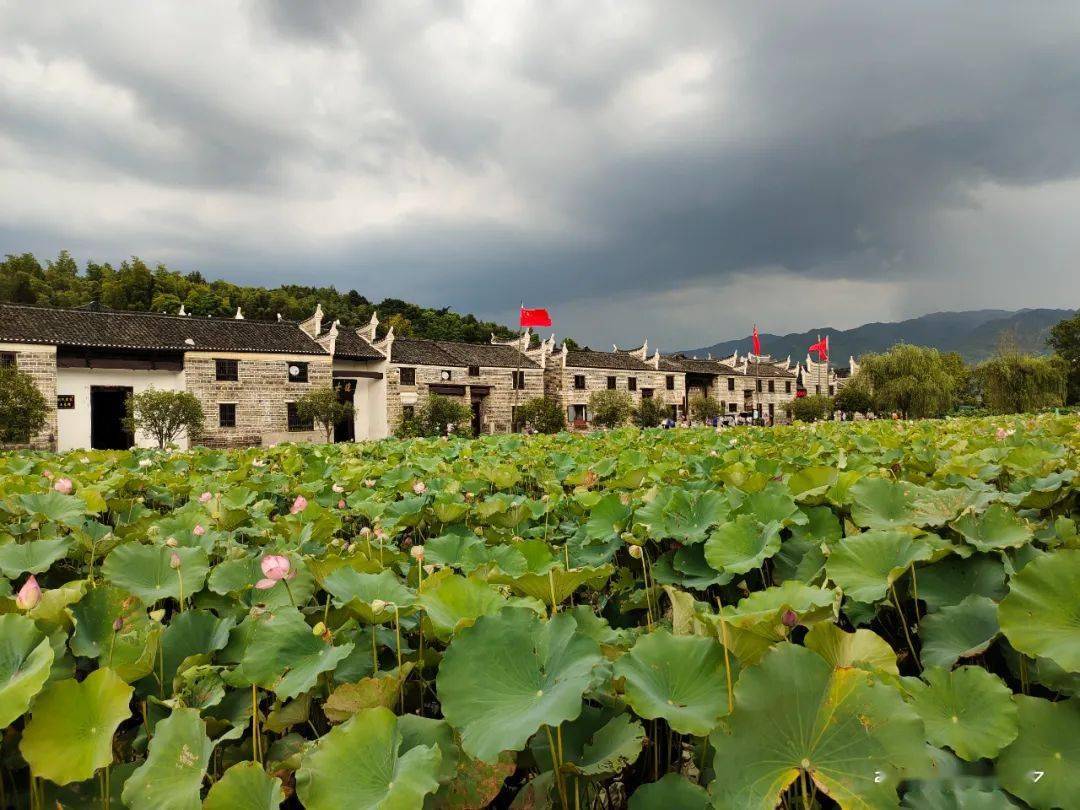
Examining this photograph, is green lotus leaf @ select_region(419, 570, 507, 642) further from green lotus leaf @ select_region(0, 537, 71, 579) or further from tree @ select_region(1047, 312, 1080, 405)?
tree @ select_region(1047, 312, 1080, 405)

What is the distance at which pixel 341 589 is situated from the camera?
1428 millimetres

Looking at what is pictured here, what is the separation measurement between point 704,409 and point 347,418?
2710cm

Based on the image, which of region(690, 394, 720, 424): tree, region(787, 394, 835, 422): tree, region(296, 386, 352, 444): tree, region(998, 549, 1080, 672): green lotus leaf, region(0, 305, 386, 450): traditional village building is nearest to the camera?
region(998, 549, 1080, 672): green lotus leaf

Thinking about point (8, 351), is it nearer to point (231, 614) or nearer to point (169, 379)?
point (169, 379)

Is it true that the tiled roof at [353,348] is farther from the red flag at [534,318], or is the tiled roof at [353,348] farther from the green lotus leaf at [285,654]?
the green lotus leaf at [285,654]

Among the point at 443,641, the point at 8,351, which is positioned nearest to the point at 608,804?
the point at 443,641

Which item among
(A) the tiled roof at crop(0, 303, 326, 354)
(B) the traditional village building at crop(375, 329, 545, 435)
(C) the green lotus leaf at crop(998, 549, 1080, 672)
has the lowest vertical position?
(C) the green lotus leaf at crop(998, 549, 1080, 672)

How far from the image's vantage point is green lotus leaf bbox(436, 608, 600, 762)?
93 centimetres

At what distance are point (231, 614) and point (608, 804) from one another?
110 centimetres

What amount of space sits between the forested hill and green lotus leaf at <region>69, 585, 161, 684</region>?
172 feet

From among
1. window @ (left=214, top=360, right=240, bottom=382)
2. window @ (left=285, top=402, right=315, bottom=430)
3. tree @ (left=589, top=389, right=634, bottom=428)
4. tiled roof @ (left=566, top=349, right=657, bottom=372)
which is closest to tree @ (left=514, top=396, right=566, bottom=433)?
tree @ (left=589, top=389, right=634, bottom=428)

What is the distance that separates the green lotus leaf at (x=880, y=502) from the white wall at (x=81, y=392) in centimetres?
3054

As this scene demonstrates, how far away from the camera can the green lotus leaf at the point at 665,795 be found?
869 mm

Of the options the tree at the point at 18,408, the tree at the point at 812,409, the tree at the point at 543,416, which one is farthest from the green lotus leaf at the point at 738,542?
the tree at the point at 812,409
